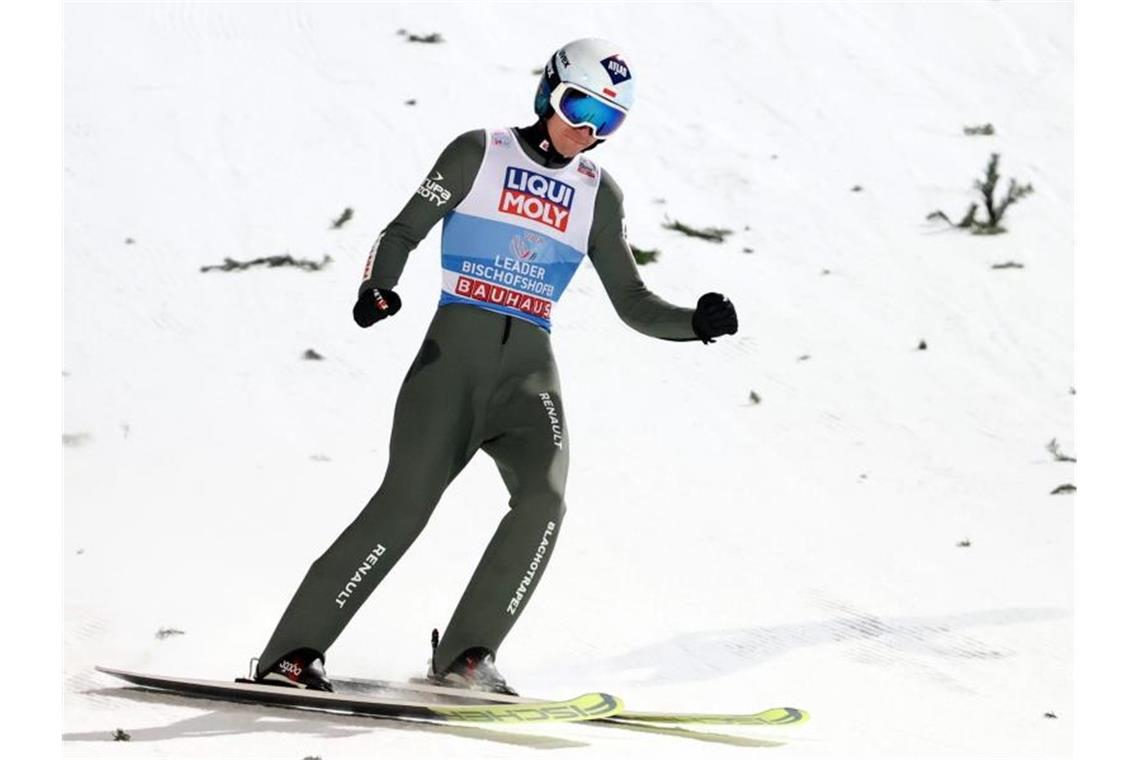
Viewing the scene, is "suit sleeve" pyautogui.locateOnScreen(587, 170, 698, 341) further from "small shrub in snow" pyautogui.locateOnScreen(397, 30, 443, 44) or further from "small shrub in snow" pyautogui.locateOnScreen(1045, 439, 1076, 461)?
"small shrub in snow" pyautogui.locateOnScreen(397, 30, 443, 44)

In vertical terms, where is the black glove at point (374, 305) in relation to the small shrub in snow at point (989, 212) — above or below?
below

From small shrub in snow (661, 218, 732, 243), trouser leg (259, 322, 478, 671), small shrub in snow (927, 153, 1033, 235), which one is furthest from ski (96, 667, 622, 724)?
small shrub in snow (927, 153, 1033, 235)

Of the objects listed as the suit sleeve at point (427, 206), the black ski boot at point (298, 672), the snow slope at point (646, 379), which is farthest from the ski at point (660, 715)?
the suit sleeve at point (427, 206)

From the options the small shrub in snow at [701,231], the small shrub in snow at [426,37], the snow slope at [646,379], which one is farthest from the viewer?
the small shrub in snow at [426,37]

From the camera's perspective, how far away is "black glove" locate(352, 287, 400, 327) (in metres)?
6.14

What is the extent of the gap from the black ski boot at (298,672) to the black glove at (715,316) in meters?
1.83

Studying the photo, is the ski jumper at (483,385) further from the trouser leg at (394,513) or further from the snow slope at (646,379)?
the snow slope at (646,379)

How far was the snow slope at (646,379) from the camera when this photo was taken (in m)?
7.93

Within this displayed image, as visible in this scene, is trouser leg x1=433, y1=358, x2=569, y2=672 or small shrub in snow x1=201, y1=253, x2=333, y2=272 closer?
trouser leg x1=433, y1=358, x2=569, y2=672

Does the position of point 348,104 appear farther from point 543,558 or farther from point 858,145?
point 543,558

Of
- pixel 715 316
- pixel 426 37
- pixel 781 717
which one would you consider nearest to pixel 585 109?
pixel 715 316

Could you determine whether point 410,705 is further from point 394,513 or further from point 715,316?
point 715,316

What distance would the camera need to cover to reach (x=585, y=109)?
6500 mm

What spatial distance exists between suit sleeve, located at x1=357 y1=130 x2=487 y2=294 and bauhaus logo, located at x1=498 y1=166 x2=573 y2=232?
14 centimetres
